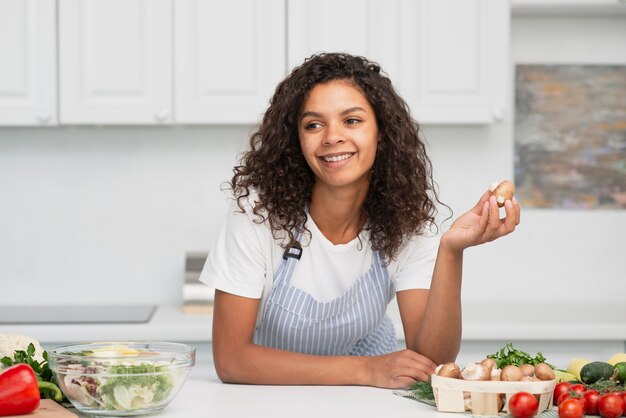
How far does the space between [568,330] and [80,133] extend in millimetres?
1972

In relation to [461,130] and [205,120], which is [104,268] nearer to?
[205,120]

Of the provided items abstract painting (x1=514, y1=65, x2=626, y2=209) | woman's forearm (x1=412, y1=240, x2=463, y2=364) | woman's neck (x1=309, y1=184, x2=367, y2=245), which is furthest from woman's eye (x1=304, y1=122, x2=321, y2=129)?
abstract painting (x1=514, y1=65, x2=626, y2=209)

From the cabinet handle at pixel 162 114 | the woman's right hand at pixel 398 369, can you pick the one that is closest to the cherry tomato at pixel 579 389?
the woman's right hand at pixel 398 369

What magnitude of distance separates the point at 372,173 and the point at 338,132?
21cm

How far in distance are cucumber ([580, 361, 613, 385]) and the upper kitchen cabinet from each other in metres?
1.80

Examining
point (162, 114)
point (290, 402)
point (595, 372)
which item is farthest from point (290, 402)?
point (162, 114)

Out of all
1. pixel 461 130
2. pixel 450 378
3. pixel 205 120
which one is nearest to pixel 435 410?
pixel 450 378

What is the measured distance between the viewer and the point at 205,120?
11.3 feet

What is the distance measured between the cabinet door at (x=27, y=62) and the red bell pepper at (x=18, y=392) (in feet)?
6.53

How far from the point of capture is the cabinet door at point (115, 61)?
339 centimetres

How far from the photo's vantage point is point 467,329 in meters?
3.22

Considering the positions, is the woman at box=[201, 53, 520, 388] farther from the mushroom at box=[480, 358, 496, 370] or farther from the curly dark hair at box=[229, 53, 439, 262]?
the mushroom at box=[480, 358, 496, 370]

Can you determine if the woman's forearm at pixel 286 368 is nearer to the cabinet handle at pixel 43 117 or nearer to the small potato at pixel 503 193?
the small potato at pixel 503 193

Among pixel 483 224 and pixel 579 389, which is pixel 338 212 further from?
pixel 579 389
